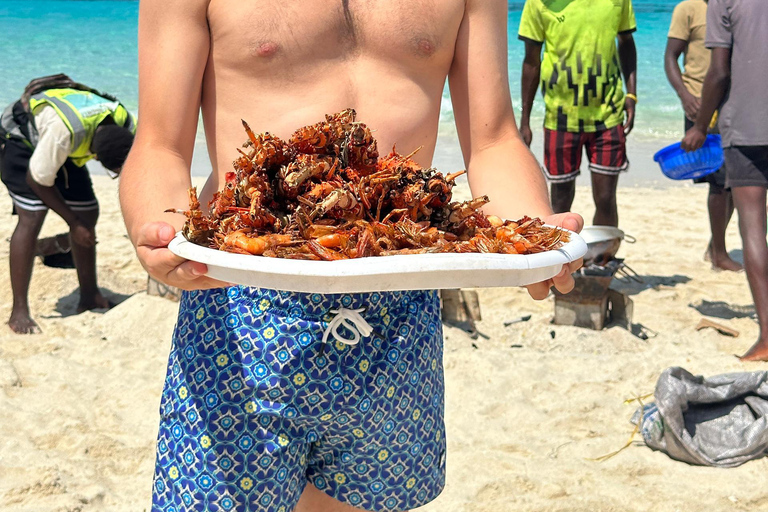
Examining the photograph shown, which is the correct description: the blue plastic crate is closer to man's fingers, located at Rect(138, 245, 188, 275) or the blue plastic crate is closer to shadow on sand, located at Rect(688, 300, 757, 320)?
shadow on sand, located at Rect(688, 300, 757, 320)

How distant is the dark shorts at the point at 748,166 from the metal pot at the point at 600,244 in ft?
2.59

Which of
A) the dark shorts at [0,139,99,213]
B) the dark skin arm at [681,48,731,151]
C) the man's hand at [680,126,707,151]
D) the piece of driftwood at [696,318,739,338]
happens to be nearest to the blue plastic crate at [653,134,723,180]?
the man's hand at [680,126,707,151]

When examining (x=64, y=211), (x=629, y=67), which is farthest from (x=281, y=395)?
(x=629, y=67)

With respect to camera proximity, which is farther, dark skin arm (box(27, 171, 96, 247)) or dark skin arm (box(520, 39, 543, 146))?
dark skin arm (box(520, 39, 543, 146))

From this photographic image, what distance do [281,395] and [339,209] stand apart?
520 mm

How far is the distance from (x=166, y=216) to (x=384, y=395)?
0.66 metres

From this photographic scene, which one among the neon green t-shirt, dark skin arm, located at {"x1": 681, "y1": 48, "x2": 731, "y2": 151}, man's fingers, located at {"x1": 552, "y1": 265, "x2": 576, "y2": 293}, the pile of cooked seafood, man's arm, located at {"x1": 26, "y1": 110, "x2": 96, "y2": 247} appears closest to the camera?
the pile of cooked seafood

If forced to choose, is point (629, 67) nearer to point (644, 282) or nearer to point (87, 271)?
point (644, 282)

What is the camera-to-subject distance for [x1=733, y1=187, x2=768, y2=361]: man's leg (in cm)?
461

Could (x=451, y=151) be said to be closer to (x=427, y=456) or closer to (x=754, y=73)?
(x=754, y=73)

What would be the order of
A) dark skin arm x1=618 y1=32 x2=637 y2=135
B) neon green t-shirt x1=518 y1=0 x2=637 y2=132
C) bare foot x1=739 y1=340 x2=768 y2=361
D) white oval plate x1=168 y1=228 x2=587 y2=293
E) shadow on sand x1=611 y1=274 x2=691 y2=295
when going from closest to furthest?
white oval plate x1=168 y1=228 x2=587 y2=293 → bare foot x1=739 y1=340 x2=768 y2=361 → neon green t-shirt x1=518 y1=0 x2=637 y2=132 → shadow on sand x1=611 y1=274 x2=691 y2=295 → dark skin arm x1=618 y1=32 x2=637 y2=135

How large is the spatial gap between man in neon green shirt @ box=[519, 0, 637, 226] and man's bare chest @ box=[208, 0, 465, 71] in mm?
4076

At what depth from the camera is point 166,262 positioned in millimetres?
1505

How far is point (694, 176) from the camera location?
6.00m
